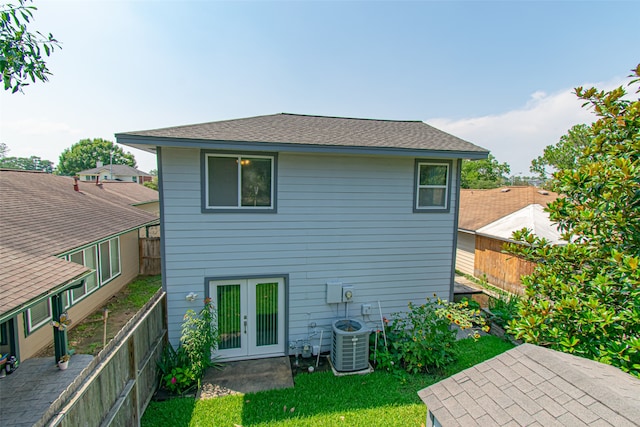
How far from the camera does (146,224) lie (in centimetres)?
1229

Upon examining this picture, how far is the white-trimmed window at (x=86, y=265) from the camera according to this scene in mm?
8352

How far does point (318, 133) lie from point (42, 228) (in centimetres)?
700

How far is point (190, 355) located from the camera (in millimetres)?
5707

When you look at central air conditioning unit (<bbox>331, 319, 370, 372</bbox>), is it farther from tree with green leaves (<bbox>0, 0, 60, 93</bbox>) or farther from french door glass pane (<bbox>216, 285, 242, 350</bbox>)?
tree with green leaves (<bbox>0, 0, 60, 93</bbox>)

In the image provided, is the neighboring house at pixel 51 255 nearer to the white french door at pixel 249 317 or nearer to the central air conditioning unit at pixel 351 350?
the white french door at pixel 249 317

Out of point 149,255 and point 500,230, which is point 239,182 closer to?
point 149,255

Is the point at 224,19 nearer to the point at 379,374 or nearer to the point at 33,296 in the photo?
the point at 33,296

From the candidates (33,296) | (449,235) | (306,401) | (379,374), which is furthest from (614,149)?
(33,296)

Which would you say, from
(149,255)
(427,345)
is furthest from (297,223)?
(149,255)

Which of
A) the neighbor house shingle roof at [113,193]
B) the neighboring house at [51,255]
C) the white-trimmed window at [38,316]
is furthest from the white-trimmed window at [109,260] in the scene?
the neighbor house shingle roof at [113,193]

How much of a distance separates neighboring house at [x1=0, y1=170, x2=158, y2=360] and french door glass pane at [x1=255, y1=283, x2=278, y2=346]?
3145 millimetres

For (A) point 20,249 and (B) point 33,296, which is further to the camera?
(A) point 20,249

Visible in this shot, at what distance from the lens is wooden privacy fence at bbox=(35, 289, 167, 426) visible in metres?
3.00

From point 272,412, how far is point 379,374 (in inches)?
91.0
